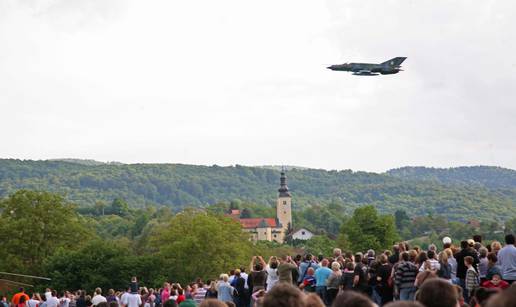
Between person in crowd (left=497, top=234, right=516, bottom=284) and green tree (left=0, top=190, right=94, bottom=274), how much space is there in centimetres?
6821

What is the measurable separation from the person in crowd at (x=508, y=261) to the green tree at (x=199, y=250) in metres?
70.5

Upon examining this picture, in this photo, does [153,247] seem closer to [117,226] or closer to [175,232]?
[175,232]

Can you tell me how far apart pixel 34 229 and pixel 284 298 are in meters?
83.7

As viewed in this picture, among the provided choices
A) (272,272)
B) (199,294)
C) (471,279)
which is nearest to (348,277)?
(272,272)

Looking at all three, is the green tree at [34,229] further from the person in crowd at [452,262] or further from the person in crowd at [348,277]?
the person in crowd at [452,262]

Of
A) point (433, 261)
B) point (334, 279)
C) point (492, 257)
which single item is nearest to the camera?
point (492, 257)

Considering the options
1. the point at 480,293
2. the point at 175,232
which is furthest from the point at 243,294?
the point at 175,232

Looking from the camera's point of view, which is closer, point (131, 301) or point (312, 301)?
point (312, 301)

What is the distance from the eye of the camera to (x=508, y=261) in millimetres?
21891

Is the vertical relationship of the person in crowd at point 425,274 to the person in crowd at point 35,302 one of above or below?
above

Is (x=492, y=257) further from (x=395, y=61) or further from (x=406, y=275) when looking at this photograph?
(x=395, y=61)

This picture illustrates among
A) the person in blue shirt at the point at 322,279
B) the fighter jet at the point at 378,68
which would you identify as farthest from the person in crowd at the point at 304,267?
the fighter jet at the point at 378,68

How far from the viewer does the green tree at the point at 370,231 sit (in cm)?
10262

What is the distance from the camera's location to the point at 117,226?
18200cm
